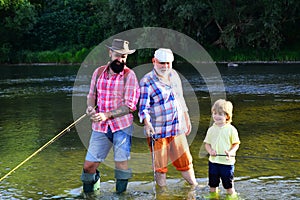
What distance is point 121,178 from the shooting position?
6.93m

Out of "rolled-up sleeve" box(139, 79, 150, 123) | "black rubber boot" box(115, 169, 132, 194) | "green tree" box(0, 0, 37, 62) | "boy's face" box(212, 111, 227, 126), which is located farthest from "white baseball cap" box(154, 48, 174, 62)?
"green tree" box(0, 0, 37, 62)

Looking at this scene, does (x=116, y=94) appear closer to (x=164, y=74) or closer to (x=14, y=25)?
(x=164, y=74)

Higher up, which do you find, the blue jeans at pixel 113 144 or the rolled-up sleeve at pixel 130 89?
the rolled-up sleeve at pixel 130 89

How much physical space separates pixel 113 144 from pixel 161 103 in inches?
28.9

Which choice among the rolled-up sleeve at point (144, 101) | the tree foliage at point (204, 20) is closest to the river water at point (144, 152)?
the rolled-up sleeve at point (144, 101)

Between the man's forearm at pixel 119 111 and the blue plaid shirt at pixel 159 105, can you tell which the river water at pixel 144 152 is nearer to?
the blue plaid shirt at pixel 159 105

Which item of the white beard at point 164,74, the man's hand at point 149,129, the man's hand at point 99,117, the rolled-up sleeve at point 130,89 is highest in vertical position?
the white beard at point 164,74

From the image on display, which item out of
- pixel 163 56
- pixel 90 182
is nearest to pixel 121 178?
pixel 90 182

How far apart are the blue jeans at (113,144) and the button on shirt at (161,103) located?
0.92 feet

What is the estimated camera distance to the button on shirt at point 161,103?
673 centimetres

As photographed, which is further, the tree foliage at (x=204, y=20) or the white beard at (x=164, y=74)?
the tree foliage at (x=204, y=20)

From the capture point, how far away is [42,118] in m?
14.5

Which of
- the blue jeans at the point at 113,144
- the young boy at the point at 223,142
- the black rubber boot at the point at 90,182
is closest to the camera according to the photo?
the young boy at the point at 223,142

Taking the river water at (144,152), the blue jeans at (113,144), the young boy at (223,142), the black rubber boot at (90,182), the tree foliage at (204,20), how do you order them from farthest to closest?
1. the tree foliage at (204,20)
2. the river water at (144,152)
3. the black rubber boot at (90,182)
4. the blue jeans at (113,144)
5. the young boy at (223,142)
